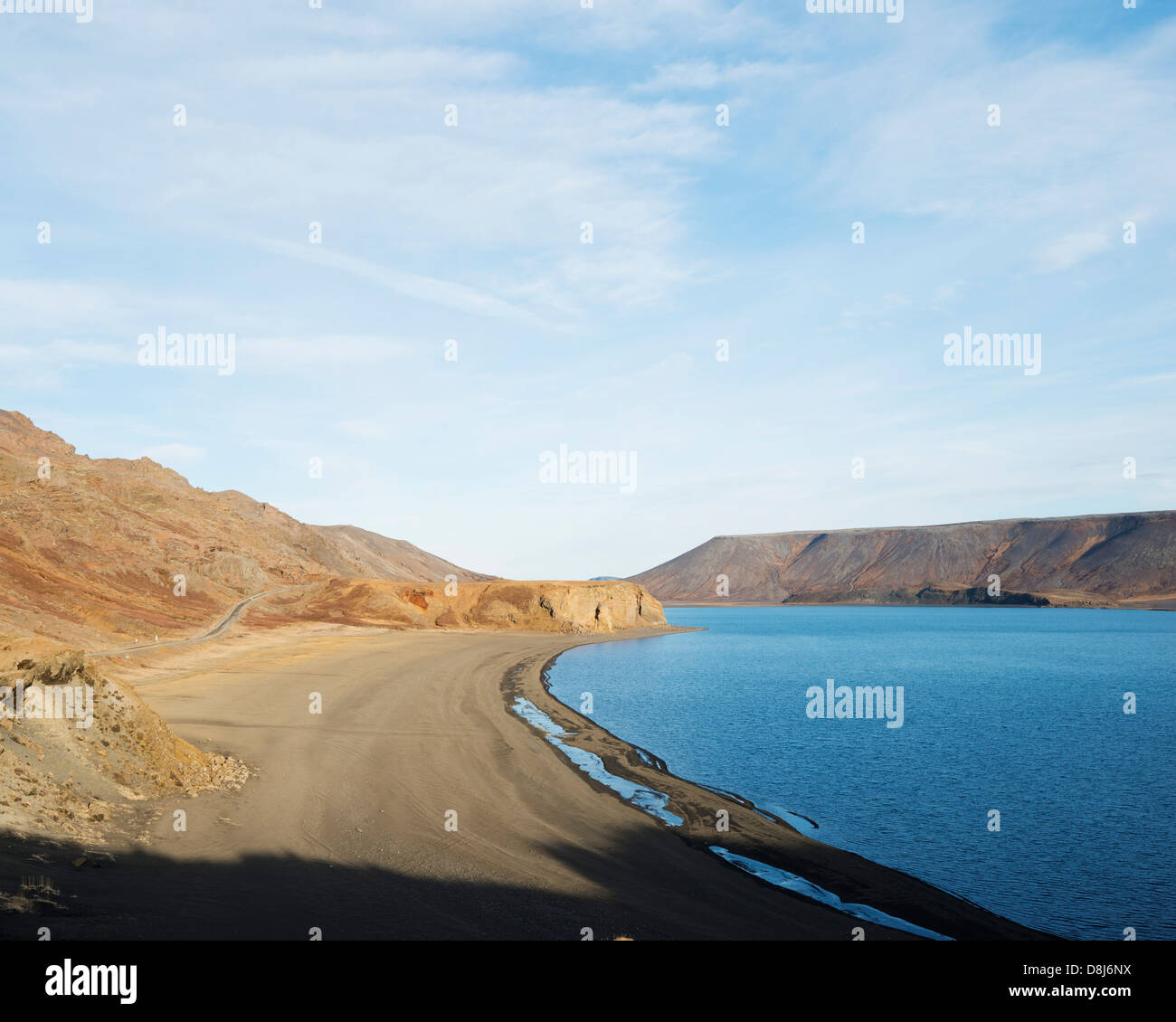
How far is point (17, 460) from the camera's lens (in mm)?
99812

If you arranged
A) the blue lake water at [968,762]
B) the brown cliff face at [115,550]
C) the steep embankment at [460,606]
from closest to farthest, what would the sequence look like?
the blue lake water at [968,762]
the brown cliff face at [115,550]
the steep embankment at [460,606]

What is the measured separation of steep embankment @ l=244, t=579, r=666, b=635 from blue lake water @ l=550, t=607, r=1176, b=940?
3826 cm

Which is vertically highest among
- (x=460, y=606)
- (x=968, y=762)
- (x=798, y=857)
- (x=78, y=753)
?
(x=78, y=753)

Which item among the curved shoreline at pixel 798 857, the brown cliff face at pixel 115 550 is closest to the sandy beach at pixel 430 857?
the curved shoreline at pixel 798 857

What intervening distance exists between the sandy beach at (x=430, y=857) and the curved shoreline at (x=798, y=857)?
0.08 metres

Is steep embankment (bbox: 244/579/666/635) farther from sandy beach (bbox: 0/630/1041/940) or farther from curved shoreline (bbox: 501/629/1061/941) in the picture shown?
curved shoreline (bbox: 501/629/1061/941)

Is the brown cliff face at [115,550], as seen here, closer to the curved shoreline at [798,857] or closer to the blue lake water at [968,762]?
the curved shoreline at [798,857]

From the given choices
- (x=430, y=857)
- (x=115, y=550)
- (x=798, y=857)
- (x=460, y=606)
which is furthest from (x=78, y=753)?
(x=460, y=606)

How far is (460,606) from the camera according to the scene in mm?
122375

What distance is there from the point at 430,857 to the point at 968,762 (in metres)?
26.5

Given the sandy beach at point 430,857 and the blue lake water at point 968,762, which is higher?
the sandy beach at point 430,857

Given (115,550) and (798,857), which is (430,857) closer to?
(798,857)

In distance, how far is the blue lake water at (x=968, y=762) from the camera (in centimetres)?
2025
